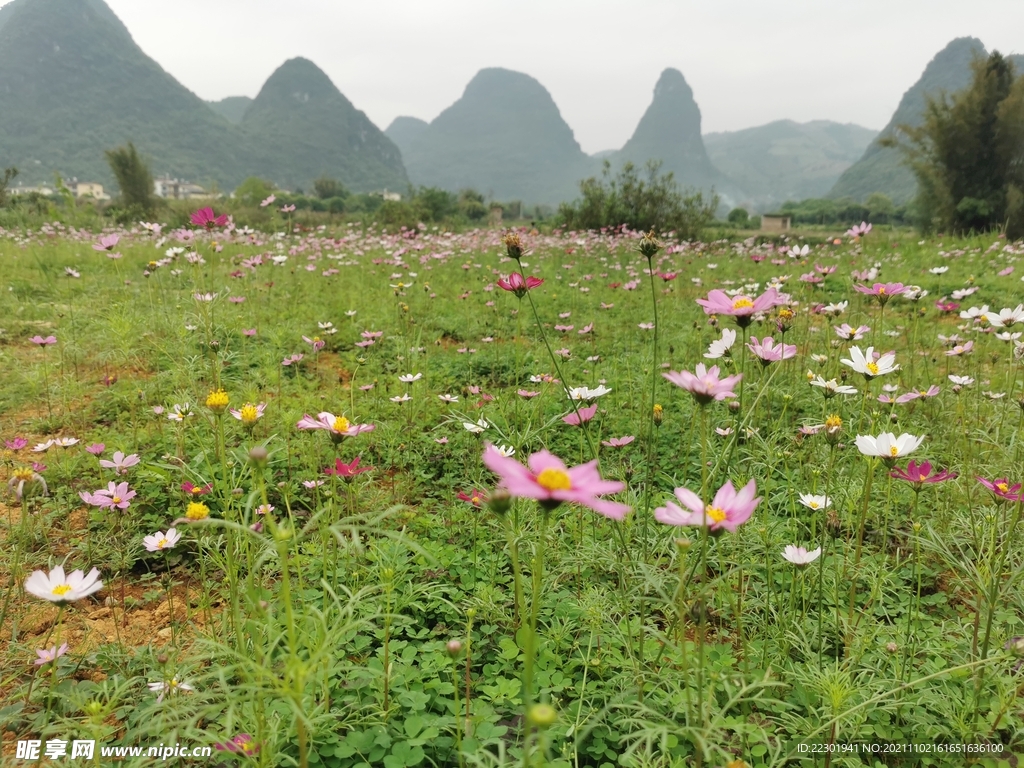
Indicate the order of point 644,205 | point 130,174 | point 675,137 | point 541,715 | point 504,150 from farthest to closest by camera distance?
point 675,137, point 504,150, point 130,174, point 644,205, point 541,715

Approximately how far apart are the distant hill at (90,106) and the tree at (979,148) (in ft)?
233

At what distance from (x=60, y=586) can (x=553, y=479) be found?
0.98 meters

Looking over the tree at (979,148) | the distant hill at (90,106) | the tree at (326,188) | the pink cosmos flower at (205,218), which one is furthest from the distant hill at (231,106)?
the pink cosmos flower at (205,218)

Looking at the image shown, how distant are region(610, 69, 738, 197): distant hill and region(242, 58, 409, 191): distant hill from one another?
8868cm

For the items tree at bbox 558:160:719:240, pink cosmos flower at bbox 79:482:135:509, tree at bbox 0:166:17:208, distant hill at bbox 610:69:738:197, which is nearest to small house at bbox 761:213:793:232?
tree at bbox 558:160:719:240

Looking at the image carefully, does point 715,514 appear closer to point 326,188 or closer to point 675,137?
point 326,188

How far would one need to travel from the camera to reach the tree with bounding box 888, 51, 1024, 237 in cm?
1028

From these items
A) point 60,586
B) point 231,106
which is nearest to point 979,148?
point 60,586

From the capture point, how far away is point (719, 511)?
0.80 m

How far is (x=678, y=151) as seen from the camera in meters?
173

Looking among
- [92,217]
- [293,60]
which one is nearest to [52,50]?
[293,60]

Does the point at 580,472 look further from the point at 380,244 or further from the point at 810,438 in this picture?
the point at 380,244

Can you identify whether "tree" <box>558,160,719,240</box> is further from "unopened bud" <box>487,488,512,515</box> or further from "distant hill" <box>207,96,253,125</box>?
"distant hill" <box>207,96,253,125</box>
